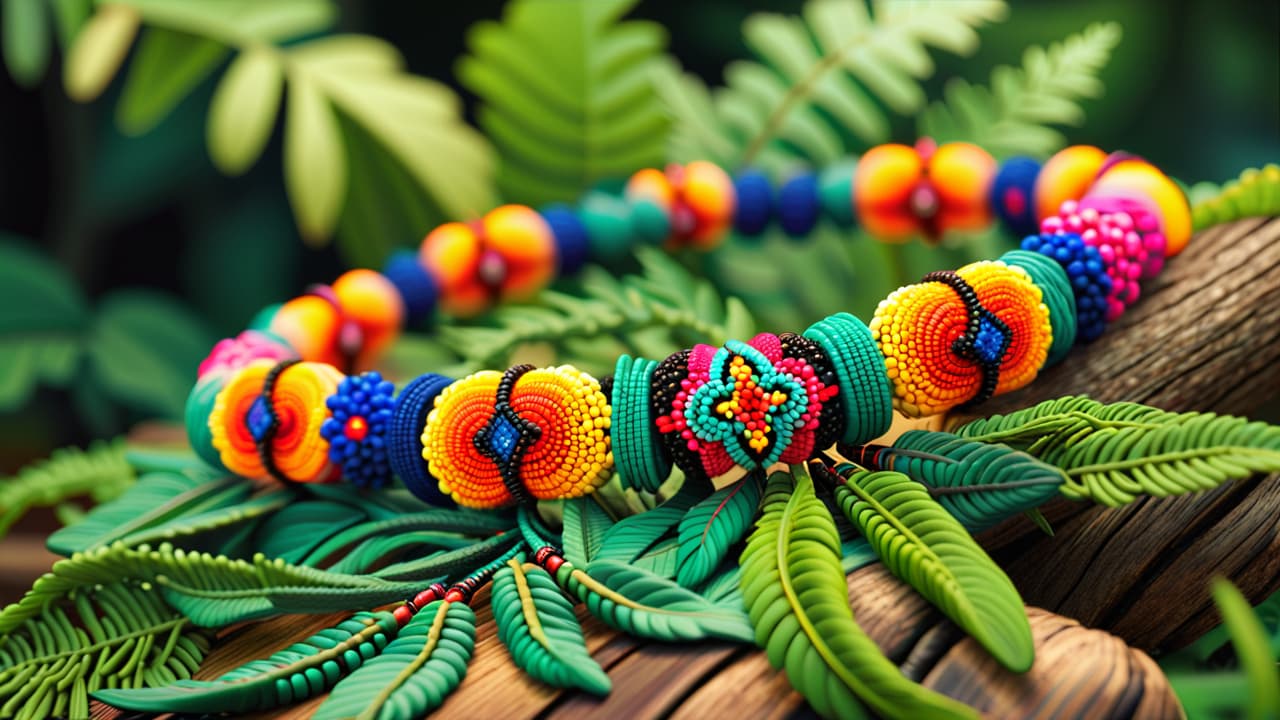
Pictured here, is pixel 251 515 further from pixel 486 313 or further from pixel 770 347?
pixel 486 313

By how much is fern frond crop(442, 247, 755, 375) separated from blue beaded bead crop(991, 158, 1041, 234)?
329 mm

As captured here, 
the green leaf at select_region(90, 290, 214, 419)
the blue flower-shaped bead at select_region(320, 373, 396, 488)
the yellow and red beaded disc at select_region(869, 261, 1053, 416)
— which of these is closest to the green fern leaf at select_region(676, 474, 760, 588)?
the yellow and red beaded disc at select_region(869, 261, 1053, 416)

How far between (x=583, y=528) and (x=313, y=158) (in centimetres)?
86

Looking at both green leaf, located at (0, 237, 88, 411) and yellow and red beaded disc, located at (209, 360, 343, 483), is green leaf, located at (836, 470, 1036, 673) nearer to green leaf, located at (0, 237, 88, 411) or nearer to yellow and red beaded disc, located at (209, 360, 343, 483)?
yellow and red beaded disc, located at (209, 360, 343, 483)

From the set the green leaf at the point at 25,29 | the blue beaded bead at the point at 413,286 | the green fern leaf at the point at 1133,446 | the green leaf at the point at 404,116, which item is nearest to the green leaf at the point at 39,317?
the green leaf at the point at 25,29

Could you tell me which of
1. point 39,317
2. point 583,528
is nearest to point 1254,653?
point 583,528

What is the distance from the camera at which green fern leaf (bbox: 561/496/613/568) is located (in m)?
0.68

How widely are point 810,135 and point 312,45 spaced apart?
0.72 metres

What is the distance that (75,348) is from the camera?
168 cm

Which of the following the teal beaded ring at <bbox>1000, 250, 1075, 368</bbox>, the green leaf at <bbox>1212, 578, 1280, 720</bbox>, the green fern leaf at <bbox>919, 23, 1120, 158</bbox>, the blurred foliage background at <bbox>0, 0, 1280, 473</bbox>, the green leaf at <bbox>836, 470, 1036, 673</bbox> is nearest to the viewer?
the green leaf at <bbox>1212, 578, 1280, 720</bbox>

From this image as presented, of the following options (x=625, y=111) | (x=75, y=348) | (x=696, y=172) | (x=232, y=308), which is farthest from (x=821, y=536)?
(x=232, y=308)

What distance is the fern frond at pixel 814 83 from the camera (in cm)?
129

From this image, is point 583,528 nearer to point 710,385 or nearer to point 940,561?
point 710,385

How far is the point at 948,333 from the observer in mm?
714
